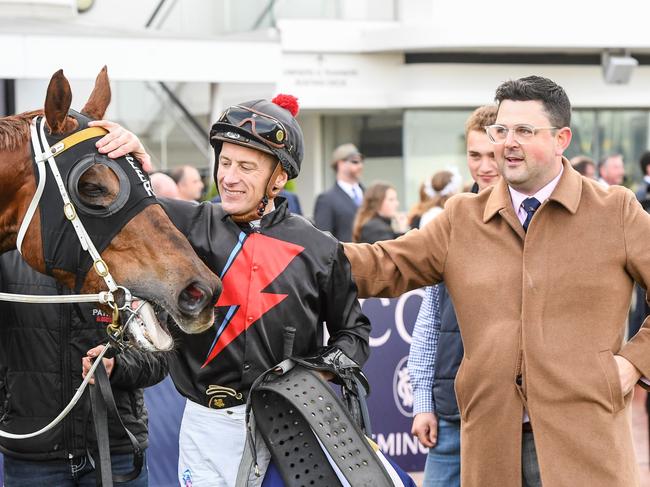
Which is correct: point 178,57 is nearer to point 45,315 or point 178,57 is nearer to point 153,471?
point 153,471

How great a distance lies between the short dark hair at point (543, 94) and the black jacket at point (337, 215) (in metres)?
6.62

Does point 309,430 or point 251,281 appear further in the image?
point 251,281

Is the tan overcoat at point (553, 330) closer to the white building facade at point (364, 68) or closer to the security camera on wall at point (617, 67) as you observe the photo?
the white building facade at point (364, 68)

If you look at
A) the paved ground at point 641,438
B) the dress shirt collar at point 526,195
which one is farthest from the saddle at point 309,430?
the paved ground at point 641,438

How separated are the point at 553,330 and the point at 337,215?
696 centimetres

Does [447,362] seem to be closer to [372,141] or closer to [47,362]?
[47,362]

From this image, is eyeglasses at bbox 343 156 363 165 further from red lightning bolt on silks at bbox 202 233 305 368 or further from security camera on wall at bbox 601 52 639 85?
red lightning bolt on silks at bbox 202 233 305 368

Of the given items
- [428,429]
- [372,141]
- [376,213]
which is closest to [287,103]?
[428,429]

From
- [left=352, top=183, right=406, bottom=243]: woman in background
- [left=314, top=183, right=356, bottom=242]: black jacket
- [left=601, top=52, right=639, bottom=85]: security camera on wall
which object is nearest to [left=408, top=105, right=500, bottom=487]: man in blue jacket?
[left=352, top=183, right=406, bottom=243]: woman in background

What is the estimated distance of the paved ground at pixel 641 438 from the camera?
22.3 ft

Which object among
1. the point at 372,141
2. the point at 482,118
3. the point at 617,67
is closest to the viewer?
the point at 482,118

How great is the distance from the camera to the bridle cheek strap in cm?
300

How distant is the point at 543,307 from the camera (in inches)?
127

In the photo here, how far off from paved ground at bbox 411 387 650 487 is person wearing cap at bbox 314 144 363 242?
9.67ft
